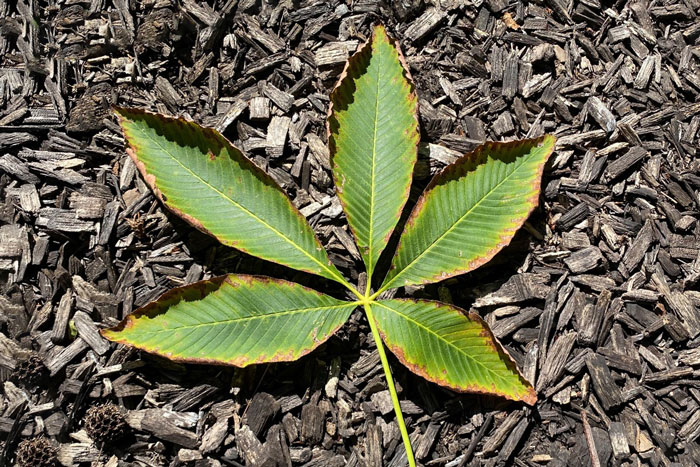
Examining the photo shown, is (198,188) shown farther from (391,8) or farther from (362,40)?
(391,8)

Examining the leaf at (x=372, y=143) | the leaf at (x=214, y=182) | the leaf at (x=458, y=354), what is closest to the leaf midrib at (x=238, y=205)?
the leaf at (x=214, y=182)

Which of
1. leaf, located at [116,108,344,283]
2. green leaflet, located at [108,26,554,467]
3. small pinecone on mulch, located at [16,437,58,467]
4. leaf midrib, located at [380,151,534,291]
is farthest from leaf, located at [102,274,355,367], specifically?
small pinecone on mulch, located at [16,437,58,467]

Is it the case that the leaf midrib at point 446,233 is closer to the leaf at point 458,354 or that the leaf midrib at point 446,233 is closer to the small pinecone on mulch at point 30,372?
the leaf at point 458,354

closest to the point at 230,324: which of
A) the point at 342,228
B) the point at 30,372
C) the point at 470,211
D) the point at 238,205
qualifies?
the point at 238,205

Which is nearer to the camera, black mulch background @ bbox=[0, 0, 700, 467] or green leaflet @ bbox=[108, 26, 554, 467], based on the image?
green leaflet @ bbox=[108, 26, 554, 467]

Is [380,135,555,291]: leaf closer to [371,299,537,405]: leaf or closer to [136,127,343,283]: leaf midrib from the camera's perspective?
[371,299,537,405]: leaf

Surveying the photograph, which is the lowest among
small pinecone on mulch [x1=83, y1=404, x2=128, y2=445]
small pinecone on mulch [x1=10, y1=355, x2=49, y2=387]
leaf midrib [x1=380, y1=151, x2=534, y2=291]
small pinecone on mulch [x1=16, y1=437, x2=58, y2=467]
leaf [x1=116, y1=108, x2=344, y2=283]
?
small pinecone on mulch [x1=16, y1=437, x2=58, y2=467]
